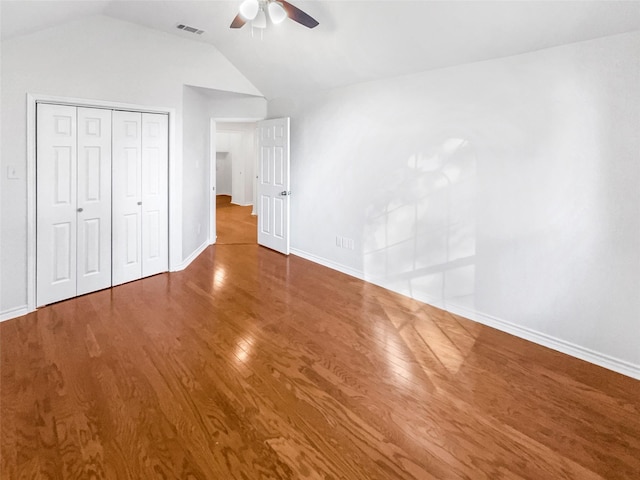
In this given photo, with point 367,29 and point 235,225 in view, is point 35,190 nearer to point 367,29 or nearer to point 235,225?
point 367,29

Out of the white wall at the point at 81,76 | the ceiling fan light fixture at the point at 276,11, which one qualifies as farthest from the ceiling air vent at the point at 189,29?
the ceiling fan light fixture at the point at 276,11

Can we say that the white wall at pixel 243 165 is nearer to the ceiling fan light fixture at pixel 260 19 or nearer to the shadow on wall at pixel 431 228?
the shadow on wall at pixel 431 228

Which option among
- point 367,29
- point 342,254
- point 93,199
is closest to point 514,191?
point 367,29

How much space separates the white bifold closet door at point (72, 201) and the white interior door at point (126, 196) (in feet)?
0.26

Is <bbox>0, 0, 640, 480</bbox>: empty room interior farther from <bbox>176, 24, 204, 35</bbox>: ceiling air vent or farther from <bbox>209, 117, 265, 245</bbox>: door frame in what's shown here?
<bbox>209, 117, 265, 245</bbox>: door frame

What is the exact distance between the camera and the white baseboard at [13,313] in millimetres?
3342

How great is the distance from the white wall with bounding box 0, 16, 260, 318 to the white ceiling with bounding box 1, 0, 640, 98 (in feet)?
0.51

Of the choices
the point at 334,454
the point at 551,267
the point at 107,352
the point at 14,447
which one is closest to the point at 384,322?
the point at 551,267

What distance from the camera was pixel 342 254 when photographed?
508 centimetres

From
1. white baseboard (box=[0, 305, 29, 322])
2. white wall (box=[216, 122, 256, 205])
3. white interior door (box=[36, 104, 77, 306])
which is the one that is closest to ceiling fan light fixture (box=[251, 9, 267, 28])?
white interior door (box=[36, 104, 77, 306])

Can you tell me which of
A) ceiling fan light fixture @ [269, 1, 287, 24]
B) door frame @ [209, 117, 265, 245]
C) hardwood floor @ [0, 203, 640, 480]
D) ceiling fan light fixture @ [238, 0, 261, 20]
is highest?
ceiling fan light fixture @ [269, 1, 287, 24]

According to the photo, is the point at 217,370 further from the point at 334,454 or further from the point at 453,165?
the point at 453,165

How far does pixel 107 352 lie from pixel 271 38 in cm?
361

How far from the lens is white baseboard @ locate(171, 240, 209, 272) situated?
16.3ft
